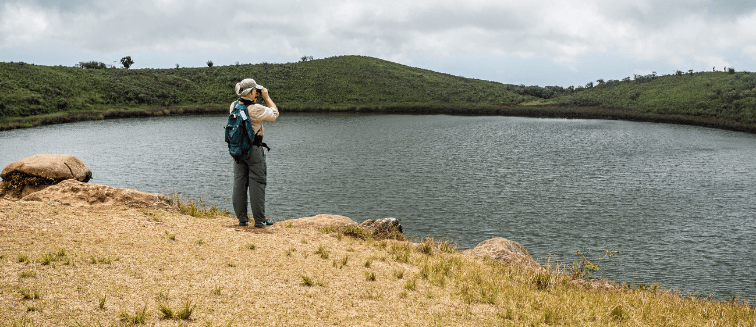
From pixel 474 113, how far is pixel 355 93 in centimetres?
2744

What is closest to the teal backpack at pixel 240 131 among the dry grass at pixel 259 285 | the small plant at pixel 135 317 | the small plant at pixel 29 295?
the dry grass at pixel 259 285

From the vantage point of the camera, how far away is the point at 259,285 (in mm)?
7180

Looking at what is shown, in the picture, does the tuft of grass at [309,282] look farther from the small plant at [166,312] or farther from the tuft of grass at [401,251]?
the tuft of grass at [401,251]

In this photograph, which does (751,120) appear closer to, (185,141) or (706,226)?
(706,226)

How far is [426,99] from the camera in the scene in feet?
314

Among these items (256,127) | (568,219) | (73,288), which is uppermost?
(256,127)

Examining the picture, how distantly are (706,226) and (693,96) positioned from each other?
2710 inches

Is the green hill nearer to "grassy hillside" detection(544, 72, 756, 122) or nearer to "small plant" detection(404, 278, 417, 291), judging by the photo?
"grassy hillside" detection(544, 72, 756, 122)

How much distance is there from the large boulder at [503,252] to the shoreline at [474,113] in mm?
59973

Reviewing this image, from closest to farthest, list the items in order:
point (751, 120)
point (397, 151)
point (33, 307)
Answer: point (33, 307) < point (397, 151) < point (751, 120)

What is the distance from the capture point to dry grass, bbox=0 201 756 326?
20.0ft

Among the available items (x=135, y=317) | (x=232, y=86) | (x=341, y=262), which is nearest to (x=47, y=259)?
(x=135, y=317)

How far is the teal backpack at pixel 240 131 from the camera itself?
1014cm

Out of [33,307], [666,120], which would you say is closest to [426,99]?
[666,120]
